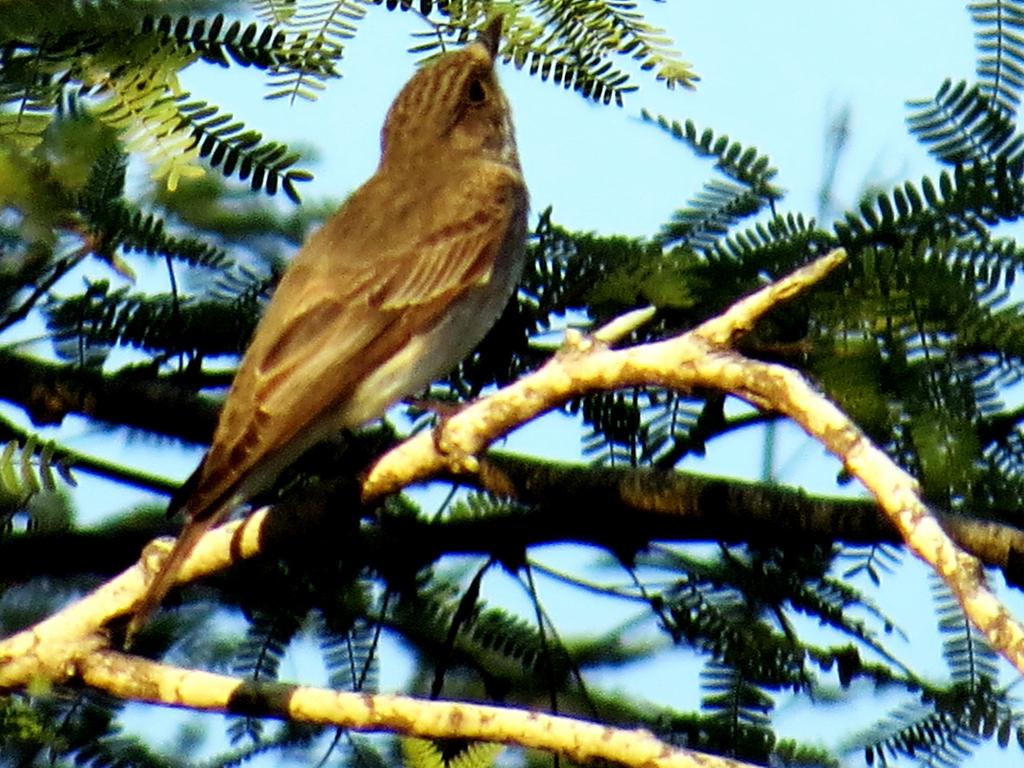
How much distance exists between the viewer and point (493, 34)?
3.89 meters

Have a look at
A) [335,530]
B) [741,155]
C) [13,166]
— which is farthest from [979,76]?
[13,166]

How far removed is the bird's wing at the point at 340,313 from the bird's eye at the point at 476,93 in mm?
319

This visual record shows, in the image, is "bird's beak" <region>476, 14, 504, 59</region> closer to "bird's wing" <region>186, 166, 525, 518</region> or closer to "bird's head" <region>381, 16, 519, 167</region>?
"bird's wing" <region>186, 166, 525, 518</region>

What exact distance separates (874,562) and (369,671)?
1.22 metres

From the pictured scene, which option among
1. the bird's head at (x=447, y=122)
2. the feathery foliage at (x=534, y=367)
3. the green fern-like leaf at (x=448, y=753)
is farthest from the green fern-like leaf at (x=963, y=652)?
the bird's head at (x=447, y=122)

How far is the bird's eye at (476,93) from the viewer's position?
6.15 m

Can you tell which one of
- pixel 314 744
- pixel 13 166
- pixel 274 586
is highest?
pixel 13 166

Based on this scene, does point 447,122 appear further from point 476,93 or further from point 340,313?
point 340,313

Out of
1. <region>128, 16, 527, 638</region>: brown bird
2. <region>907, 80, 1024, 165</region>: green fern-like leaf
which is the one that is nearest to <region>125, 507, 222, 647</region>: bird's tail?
<region>128, 16, 527, 638</region>: brown bird

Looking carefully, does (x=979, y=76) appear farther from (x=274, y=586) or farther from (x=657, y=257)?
(x=274, y=586)

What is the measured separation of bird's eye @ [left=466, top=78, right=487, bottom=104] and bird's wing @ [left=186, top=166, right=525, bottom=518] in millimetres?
319

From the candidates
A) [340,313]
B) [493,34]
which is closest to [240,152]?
[493,34]

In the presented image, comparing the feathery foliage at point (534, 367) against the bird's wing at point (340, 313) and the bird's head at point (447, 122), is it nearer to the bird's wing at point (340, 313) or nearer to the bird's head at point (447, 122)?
the bird's wing at point (340, 313)

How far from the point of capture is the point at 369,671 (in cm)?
443
